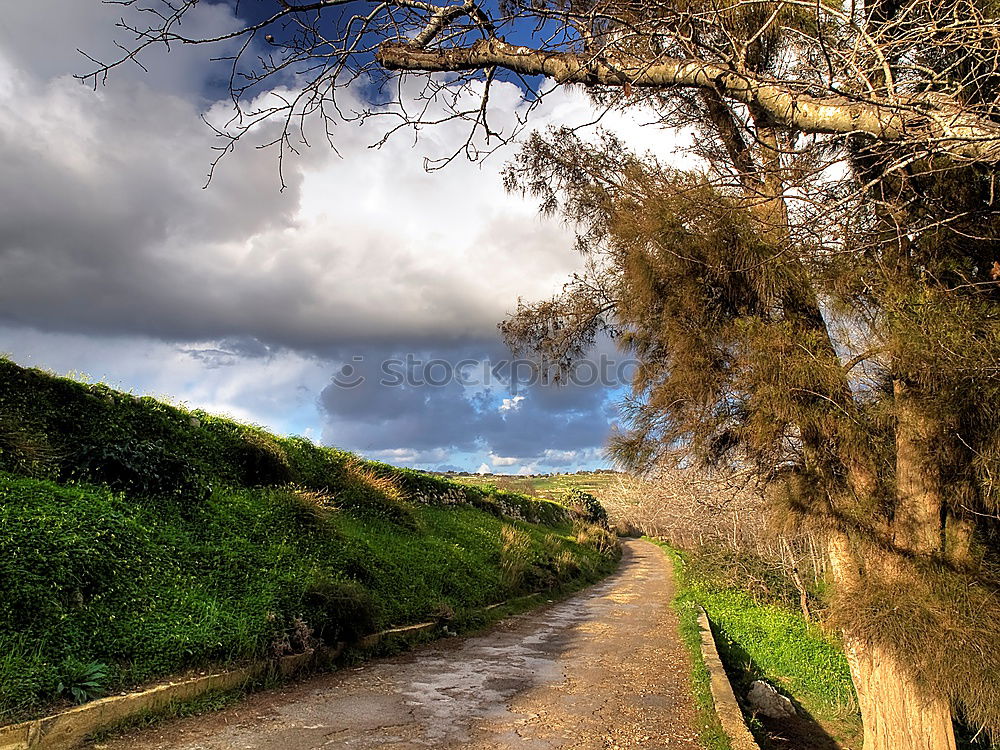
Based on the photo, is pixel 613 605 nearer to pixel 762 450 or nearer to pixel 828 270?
pixel 762 450

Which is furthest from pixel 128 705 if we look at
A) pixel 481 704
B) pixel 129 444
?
pixel 129 444

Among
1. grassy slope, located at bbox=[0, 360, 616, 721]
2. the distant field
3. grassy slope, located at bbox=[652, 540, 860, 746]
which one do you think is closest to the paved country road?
grassy slope, located at bbox=[0, 360, 616, 721]

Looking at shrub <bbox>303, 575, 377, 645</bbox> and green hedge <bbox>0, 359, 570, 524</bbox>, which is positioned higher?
green hedge <bbox>0, 359, 570, 524</bbox>

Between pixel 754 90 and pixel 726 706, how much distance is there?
5.40 m

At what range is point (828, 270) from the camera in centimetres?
493

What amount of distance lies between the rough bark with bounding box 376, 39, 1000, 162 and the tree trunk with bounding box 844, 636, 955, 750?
12.0ft

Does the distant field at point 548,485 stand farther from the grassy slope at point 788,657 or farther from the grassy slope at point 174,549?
the grassy slope at point 174,549

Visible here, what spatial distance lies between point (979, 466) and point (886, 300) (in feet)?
4.18

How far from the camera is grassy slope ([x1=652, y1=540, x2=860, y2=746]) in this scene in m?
8.32

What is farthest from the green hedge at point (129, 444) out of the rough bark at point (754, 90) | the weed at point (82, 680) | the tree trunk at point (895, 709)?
the tree trunk at point (895, 709)

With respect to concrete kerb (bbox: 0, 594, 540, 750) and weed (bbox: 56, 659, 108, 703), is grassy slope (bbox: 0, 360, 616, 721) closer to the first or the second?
weed (bbox: 56, 659, 108, 703)

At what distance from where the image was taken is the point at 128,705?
450 cm

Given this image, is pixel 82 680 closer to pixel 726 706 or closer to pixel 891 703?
pixel 726 706

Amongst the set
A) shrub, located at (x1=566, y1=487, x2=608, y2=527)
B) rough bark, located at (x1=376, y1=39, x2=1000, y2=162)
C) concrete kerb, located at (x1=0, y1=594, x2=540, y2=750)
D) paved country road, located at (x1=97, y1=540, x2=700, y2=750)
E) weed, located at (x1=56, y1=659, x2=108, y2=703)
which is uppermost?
rough bark, located at (x1=376, y1=39, x2=1000, y2=162)
